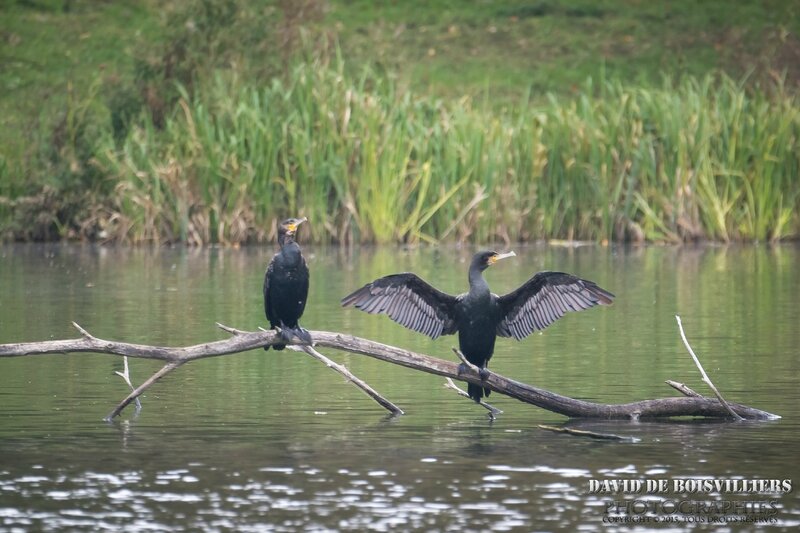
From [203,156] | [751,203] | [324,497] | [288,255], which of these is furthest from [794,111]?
[324,497]

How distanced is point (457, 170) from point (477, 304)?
51.9 feet

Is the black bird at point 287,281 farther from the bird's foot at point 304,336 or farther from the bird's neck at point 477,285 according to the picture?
the bird's neck at point 477,285

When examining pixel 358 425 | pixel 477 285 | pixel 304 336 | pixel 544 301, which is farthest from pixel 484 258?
pixel 358 425

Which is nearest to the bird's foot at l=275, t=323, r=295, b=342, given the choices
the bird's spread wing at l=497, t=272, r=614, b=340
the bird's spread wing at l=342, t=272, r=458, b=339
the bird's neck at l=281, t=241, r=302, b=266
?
the bird's spread wing at l=342, t=272, r=458, b=339

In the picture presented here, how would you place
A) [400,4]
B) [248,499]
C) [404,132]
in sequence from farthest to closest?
[400,4] → [404,132] → [248,499]

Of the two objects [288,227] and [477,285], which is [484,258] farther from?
[288,227]

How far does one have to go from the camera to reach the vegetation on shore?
1045 inches

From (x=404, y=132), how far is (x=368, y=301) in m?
15.6

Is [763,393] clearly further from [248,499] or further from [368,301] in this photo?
[248,499]

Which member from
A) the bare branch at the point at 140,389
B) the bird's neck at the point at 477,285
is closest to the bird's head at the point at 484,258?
the bird's neck at the point at 477,285

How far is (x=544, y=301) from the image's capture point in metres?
11.2

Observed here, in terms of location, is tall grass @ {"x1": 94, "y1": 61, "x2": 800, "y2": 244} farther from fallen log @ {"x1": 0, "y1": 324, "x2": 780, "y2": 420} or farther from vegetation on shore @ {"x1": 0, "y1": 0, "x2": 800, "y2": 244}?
fallen log @ {"x1": 0, "y1": 324, "x2": 780, "y2": 420}

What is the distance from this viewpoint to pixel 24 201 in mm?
29188

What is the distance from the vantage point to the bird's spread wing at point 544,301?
11.0 metres
